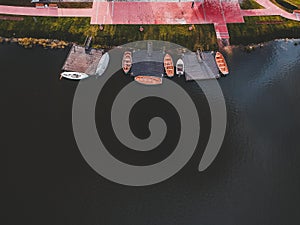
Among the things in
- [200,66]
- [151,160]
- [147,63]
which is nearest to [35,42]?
[147,63]

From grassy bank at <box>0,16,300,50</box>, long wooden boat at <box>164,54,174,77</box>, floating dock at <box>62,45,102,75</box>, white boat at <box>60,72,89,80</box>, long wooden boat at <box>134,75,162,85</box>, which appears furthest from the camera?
grassy bank at <box>0,16,300,50</box>

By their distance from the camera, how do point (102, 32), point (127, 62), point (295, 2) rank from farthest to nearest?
1. point (295, 2)
2. point (102, 32)
3. point (127, 62)

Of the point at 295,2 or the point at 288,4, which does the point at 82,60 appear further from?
the point at 295,2

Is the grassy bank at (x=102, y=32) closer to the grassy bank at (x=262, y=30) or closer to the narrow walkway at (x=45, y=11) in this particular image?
the narrow walkway at (x=45, y=11)

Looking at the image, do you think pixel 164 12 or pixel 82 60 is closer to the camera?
pixel 82 60

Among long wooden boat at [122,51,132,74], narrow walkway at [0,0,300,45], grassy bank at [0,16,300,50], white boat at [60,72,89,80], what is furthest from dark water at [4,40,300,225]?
narrow walkway at [0,0,300,45]

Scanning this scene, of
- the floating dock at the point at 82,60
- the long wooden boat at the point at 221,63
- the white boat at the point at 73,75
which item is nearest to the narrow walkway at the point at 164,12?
the long wooden boat at the point at 221,63

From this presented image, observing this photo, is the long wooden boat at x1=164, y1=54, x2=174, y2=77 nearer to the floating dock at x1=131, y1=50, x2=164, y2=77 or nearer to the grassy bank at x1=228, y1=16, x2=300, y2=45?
the floating dock at x1=131, y1=50, x2=164, y2=77
